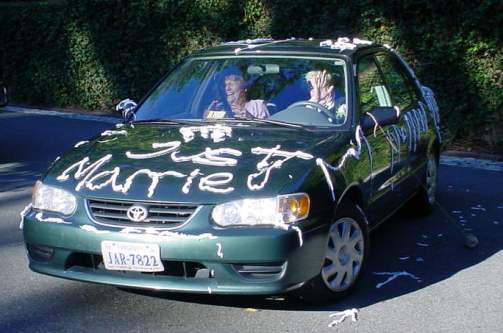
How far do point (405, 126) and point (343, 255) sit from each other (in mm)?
1725

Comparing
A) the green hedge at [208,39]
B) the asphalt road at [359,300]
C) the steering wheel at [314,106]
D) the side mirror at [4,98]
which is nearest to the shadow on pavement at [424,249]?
the asphalt road at [359,300]

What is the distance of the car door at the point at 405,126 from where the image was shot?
614 cm

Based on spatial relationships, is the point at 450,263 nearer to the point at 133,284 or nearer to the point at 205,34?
the point at 133,284

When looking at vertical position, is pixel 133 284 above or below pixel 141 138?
below

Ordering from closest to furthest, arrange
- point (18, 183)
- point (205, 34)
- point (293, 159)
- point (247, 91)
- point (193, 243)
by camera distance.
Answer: point (193, 243) → point (293, 159) → point (247, 91) → point (18, 183) → point (205, 34)

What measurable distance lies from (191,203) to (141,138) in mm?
1133

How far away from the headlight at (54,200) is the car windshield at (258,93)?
50.4 inches

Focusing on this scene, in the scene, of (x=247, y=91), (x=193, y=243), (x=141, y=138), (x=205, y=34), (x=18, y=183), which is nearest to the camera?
(x=193, y=243)

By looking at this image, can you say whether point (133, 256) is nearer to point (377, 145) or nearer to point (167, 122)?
point (167, 122)

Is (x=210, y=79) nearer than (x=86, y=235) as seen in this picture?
No

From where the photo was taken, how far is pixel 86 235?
450cm

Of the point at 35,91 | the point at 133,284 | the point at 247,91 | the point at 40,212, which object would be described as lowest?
the point at 35,91

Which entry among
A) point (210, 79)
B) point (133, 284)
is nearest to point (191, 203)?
point (133, 284)

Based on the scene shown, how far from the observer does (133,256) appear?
439 cm
